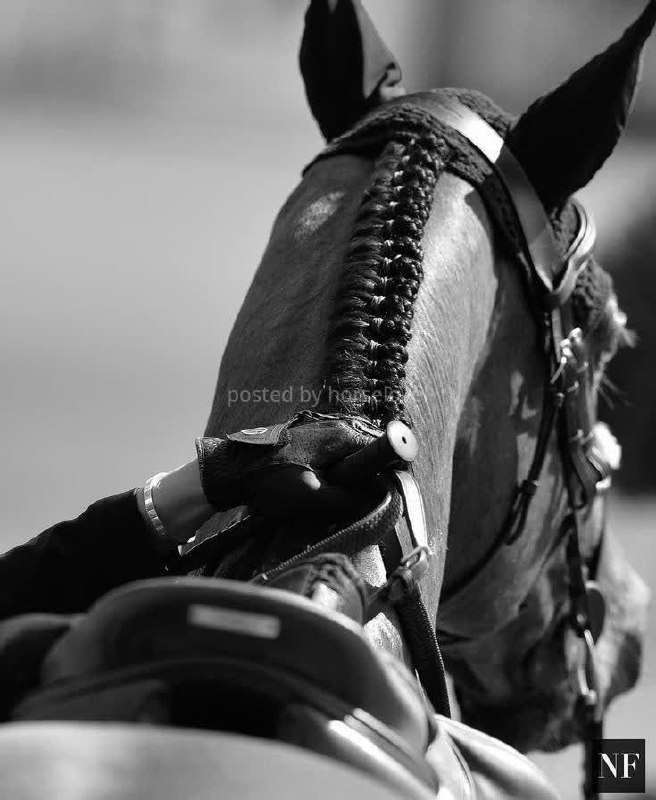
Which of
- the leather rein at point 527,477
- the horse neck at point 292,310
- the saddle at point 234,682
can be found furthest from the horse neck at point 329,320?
the saddle at point 234,682

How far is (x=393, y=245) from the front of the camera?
64.5 inches

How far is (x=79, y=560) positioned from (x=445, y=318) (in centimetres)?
58

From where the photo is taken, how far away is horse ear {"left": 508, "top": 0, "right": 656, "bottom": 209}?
1.88 meters

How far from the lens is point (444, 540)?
5.39 feet

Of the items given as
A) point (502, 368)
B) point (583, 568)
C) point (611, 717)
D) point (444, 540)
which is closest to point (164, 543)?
point (444, 540)

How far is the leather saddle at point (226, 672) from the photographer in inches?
33.0

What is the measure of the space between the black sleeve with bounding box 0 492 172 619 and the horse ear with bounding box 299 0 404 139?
0.96 m

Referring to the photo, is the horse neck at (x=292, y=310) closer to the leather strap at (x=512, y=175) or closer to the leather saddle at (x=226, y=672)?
the leather strap at (x=512, y=175)

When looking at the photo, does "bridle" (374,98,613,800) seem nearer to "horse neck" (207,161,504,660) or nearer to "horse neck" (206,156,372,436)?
"horse neck" (207,161,504,660)

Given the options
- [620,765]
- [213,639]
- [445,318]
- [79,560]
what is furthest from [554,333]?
[213,639]

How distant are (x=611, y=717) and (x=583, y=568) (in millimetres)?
3110

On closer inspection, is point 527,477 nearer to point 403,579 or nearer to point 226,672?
point 403,579

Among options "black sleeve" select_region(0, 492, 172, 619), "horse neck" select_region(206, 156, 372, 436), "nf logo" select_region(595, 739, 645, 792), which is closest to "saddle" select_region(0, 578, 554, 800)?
"black sleeve" select_region(0, 492, 172, 619)

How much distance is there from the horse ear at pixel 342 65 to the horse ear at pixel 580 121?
0.31 meters
